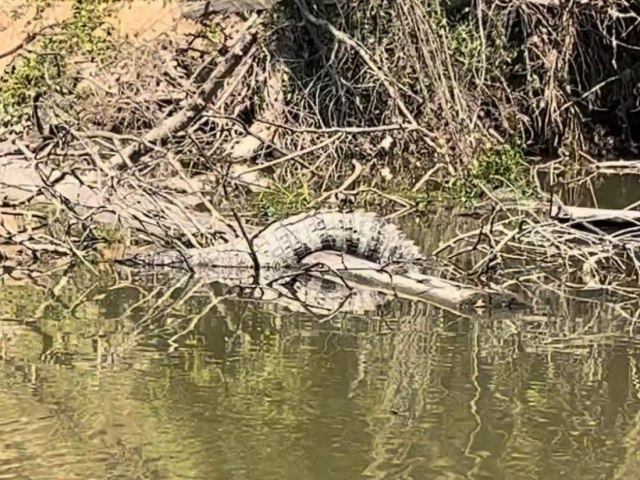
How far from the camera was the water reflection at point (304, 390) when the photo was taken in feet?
14.0

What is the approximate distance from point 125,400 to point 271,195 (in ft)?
16.3

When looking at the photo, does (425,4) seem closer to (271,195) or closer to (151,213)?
(271,195)

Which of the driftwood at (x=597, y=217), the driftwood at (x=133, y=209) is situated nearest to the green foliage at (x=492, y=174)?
the driftwood at (x=597, y=217)

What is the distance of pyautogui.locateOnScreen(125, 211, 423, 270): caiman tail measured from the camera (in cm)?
773

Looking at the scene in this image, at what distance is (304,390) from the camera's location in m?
5.13

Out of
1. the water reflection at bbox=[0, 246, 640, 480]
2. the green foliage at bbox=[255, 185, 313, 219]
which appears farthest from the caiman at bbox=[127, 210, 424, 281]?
the green foliage at bbox=[255, 185, 313, 219]

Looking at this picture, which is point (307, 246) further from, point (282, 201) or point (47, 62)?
point (47, 62)

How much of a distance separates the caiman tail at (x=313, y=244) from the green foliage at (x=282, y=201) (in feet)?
4.71

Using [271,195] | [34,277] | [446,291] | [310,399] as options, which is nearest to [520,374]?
[310,399]

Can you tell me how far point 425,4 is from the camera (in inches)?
501

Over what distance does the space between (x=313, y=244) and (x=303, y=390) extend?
8.92 ft

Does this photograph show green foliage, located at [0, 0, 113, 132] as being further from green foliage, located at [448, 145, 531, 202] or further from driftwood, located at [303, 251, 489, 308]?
driftwood, located at [303, 251, 489, 308]

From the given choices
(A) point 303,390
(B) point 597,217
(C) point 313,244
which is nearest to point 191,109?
(C) point 313,244

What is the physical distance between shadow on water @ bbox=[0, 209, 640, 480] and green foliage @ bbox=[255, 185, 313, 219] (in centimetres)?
242
